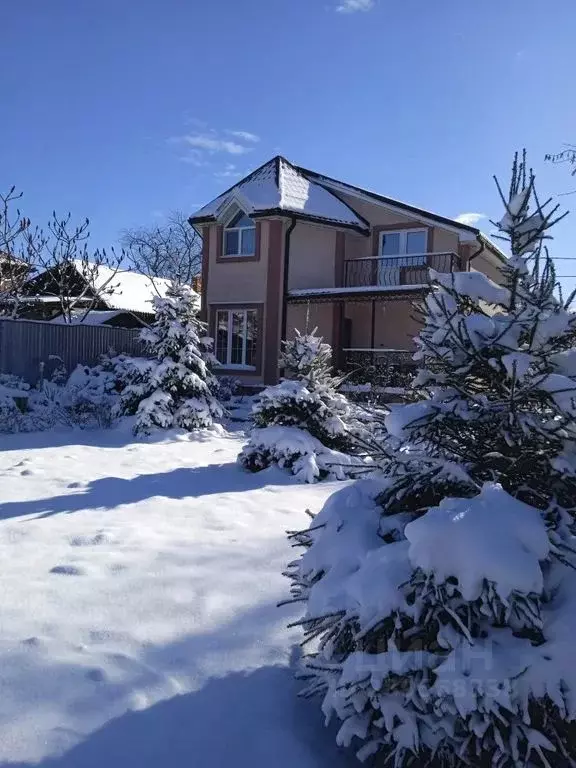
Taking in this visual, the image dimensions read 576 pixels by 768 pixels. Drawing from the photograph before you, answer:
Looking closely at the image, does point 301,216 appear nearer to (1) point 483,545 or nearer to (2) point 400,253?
(2) point 400,253

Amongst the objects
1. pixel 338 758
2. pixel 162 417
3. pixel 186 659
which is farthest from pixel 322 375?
pixel 338 758

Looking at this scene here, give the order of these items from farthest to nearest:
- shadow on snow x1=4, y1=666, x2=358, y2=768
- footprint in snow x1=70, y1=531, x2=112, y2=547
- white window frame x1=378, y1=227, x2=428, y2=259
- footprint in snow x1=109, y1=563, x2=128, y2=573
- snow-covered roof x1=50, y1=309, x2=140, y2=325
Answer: snow-covered roof x1=50, y1=309, x2=140, y2=325
white window frame x1=378, y1=227, x2=428, y2=259
footprint in snow x1=70, y1=531, x2=112, y2=547
footprint in snow x1=109, y1=563, x2=128, y2=573
shadow on snow x1=4, y1=666, x2=358, y2=768

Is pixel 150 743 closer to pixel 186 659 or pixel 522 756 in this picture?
pixel 186 659

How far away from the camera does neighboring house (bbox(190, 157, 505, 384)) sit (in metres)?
18.3

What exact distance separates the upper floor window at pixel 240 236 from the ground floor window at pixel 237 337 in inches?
74.6

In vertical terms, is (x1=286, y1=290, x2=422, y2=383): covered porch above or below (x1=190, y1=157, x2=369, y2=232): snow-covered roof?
below

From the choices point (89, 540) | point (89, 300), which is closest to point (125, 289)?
point (89, 300)

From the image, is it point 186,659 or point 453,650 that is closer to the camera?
point 453,650

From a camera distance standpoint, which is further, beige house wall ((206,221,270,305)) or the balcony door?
beige house wall ((206,221,270,305))

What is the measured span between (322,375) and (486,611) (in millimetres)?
6859

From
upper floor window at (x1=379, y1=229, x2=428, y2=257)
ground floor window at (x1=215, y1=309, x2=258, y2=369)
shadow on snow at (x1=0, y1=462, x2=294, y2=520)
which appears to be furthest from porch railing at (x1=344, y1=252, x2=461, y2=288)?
shadow on snow at (x1=0, y1=462, x2=294, y2=520)

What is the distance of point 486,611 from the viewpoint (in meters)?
2.05

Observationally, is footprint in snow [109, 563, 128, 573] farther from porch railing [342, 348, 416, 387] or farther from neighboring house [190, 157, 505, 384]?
neighboring house [190, 157, 505, 384]

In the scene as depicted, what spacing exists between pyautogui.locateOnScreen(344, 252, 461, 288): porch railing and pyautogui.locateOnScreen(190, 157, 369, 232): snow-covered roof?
3.88 feet
